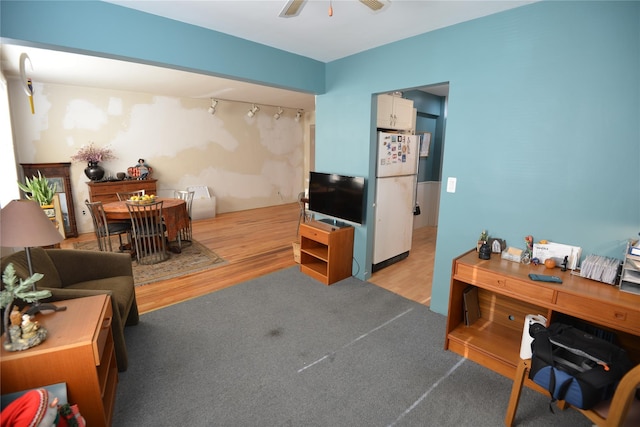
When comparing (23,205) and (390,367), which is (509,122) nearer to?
(390,367)

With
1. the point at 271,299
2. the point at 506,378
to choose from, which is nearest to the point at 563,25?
the point at 506,378

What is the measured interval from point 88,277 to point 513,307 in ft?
11.3

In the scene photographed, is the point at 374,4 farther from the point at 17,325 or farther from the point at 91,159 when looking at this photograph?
the point at 91,159

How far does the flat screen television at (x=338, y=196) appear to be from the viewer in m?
3.38

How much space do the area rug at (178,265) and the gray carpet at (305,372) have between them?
0.87 m

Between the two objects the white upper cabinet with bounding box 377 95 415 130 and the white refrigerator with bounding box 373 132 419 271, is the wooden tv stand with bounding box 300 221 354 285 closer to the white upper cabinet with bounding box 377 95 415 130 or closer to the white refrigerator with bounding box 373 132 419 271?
the white refrigerator with bounding box 373 132 419 271

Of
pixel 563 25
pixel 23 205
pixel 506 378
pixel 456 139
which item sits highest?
pixel 563 25

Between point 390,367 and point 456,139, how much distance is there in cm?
192

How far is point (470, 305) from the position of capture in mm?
2477

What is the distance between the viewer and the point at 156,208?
404cm

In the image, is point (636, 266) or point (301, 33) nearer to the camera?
point (636, 266)

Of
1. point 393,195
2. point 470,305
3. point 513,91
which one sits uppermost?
point 513,91

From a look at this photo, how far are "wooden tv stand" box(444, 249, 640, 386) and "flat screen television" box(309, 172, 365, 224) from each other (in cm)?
130

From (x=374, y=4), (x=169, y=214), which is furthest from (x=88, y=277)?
(x=374, y=4)
